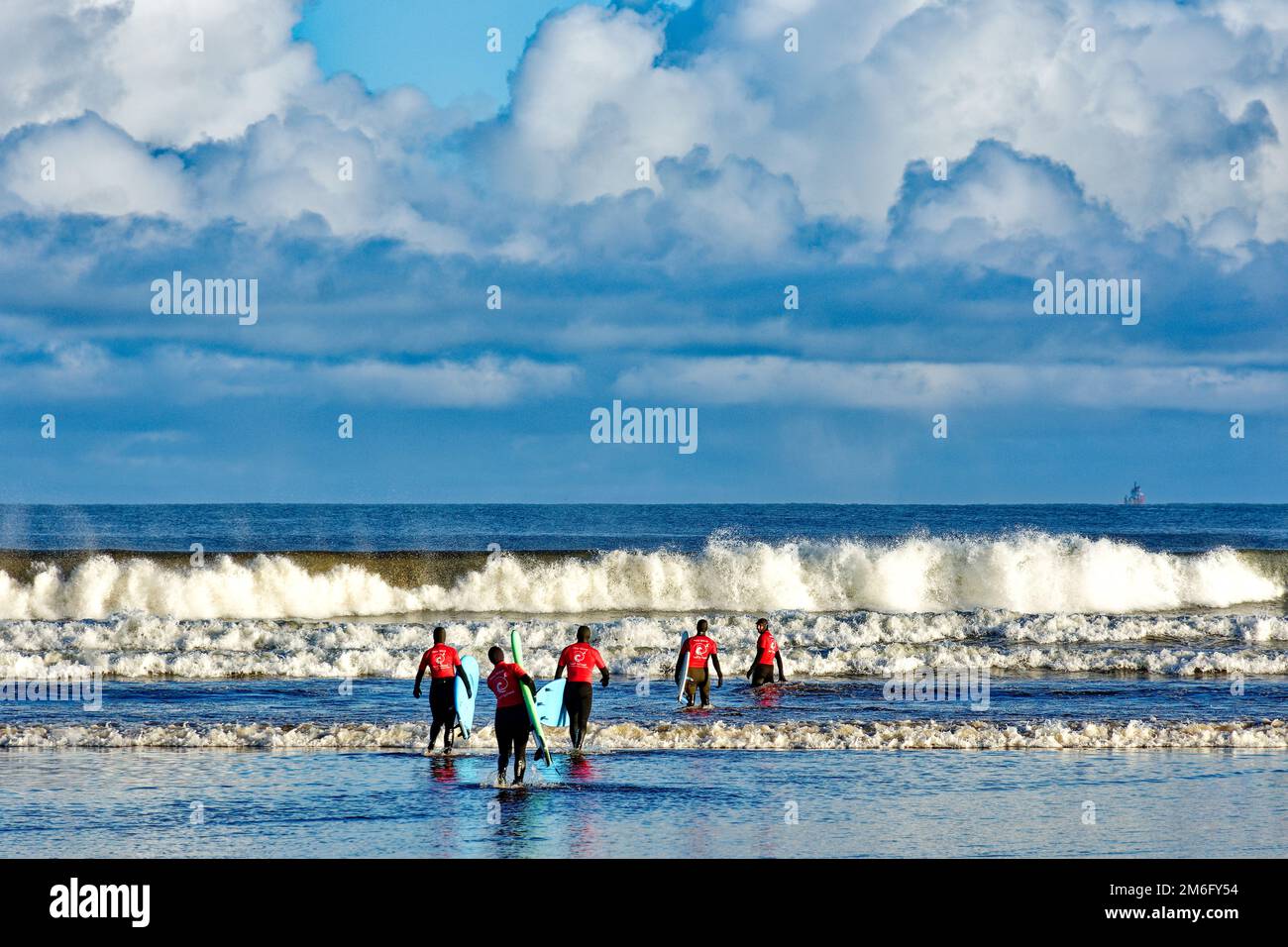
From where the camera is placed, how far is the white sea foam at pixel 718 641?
26.9m

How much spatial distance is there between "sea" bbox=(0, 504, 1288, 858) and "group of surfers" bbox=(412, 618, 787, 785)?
0.48 metres

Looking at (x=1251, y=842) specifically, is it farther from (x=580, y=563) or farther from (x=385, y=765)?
(x=580, y=563)

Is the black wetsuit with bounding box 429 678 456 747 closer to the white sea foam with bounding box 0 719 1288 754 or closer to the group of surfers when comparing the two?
the group of surfers

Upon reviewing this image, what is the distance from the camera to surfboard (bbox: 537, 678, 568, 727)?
1845 centimetres

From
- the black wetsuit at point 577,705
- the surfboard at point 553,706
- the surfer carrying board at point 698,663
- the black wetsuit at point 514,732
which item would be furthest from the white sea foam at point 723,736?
the black wetsuit at point 514,732

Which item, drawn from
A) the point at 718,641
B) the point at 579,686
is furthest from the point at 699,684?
the point at 718,641

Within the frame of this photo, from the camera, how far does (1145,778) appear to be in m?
16.5

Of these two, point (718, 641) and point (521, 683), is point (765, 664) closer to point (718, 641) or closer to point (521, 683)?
point (718, 641)

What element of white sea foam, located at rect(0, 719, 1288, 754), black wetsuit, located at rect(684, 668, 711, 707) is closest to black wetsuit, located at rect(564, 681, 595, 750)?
white sea foam, located at rect(0, 719, 1288, 754)
